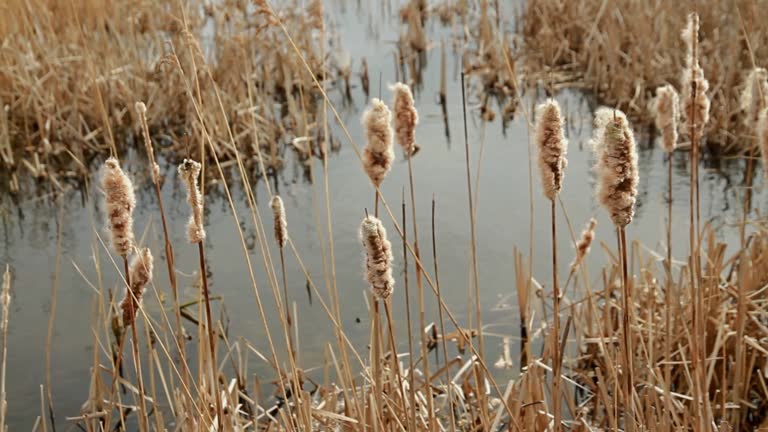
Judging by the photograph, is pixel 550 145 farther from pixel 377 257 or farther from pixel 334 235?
pixel 334 235

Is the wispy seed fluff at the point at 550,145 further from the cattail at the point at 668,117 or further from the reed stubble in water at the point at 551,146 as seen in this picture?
the cattail at the point at 668,117

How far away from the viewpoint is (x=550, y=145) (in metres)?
1.10

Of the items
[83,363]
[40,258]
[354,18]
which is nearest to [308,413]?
[83,363]

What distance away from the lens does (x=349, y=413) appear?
177 centimetres

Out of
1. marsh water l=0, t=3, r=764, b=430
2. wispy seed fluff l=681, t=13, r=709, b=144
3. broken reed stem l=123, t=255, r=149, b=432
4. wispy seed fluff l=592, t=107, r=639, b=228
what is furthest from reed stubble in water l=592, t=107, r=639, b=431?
marsh water l=0, t=3, r=764, b=430

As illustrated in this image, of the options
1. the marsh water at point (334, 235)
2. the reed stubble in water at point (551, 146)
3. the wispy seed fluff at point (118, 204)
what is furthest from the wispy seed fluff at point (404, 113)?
the marsh water at point (334, 235)

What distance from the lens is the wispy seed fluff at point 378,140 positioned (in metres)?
1.18

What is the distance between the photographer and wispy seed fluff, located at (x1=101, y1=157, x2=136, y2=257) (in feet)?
3.75

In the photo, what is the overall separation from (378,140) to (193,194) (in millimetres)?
252

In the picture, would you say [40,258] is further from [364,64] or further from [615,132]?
[615,132]

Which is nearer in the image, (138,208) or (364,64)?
(138,208)

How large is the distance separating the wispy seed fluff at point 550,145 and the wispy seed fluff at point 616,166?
0.18 ft

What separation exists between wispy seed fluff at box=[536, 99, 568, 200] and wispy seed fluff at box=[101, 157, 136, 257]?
A: 1.70 ft

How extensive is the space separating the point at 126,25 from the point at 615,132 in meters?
4.27
